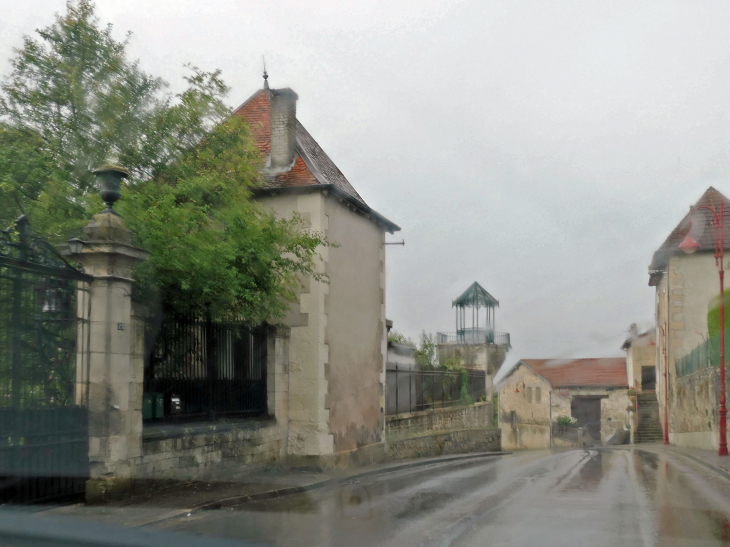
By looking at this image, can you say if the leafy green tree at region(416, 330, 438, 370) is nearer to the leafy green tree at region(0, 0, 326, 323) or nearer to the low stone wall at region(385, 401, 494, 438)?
the low stone wall at region(385, 401, 494, 438)

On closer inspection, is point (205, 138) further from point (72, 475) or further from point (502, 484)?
point (502, 484)

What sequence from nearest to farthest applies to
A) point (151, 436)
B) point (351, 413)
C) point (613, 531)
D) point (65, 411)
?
point (613, 531)
point (65, 411)
point (151, 436)
point (351, 413)

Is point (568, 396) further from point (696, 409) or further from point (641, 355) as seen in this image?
point (696, 409)

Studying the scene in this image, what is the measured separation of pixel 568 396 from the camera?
56.3 metres

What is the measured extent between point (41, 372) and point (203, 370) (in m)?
3.40

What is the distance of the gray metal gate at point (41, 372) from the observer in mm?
7988

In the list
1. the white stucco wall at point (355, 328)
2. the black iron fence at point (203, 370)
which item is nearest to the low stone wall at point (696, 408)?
the white stucco wall at point (355, 328)

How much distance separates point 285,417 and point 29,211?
19.7 ft

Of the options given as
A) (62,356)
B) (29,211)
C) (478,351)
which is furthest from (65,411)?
(478,351)

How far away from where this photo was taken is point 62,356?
8.95m

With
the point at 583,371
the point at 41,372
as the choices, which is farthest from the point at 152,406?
the point at 583,371

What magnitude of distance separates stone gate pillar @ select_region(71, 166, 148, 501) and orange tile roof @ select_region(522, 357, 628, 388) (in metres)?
50.2

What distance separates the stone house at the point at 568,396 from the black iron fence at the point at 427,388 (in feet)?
63.6

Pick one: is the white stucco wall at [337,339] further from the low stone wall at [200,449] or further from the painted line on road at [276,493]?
the low stone wall at [200,449]
